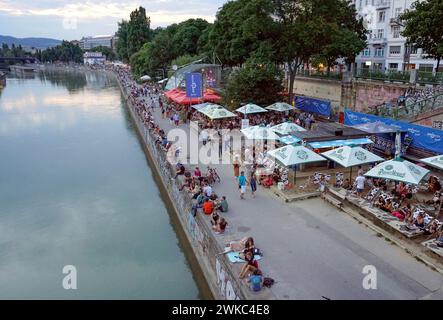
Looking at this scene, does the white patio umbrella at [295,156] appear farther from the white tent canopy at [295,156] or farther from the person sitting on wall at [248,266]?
the person sitting on wall at [248,266]

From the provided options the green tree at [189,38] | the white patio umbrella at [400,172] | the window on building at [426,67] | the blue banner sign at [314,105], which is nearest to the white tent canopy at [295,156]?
the white patio umbrella at [400,172]

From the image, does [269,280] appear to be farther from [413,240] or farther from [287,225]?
[413,240]

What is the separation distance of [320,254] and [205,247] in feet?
13.2

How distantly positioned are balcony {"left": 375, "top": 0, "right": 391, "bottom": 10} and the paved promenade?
4922 centimetres

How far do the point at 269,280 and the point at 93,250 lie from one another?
9.23 m

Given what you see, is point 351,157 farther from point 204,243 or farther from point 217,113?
point 217,113

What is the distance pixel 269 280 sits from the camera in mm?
10352

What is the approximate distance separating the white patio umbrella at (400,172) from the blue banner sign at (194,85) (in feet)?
74.0

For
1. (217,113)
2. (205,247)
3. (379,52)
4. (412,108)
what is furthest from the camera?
(379,52)

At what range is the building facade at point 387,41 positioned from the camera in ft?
170

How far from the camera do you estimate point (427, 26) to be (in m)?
25.7

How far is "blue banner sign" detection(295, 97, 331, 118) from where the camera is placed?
3369cm

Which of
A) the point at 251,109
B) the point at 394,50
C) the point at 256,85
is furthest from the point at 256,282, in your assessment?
the point at 394,50

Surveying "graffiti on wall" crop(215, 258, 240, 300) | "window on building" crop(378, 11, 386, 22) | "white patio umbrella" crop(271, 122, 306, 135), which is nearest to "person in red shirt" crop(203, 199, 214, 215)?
"graffiti on wall" crop(215, 258, 240, 300)
